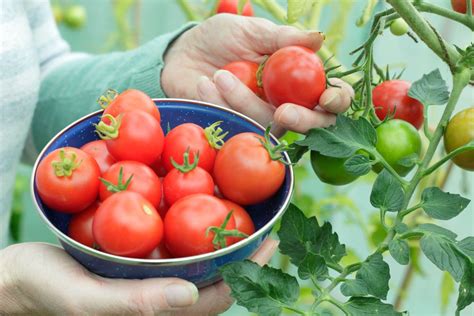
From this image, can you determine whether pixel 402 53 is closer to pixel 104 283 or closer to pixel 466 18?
pixel 466 18

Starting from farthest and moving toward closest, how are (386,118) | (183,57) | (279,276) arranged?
(183,57) < (386,118) < (279,276)

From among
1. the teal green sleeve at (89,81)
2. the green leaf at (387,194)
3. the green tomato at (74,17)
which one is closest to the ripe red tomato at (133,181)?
the green leaf at (387,194)

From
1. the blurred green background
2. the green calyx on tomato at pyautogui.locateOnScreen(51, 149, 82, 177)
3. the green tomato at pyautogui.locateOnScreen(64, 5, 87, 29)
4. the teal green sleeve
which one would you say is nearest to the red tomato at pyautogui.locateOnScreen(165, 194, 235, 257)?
Answer: the green calyx on tomato at pyautogui.locateOnScreen(51, 149, 82, 177)

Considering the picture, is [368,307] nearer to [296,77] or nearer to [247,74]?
[296,77]

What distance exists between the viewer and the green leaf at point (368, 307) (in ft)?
1.61

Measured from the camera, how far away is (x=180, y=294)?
1.83 feet

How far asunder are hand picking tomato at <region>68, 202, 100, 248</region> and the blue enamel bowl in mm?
18

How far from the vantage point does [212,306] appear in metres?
0.66

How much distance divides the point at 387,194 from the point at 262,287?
14 centimetres

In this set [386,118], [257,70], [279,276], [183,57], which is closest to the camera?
[279,276]

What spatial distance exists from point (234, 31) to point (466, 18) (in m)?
0.35

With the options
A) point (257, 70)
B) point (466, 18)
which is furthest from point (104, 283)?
point (466, 18)

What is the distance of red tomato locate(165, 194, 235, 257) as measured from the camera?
0.57 m

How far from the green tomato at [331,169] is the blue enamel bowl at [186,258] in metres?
0.04
